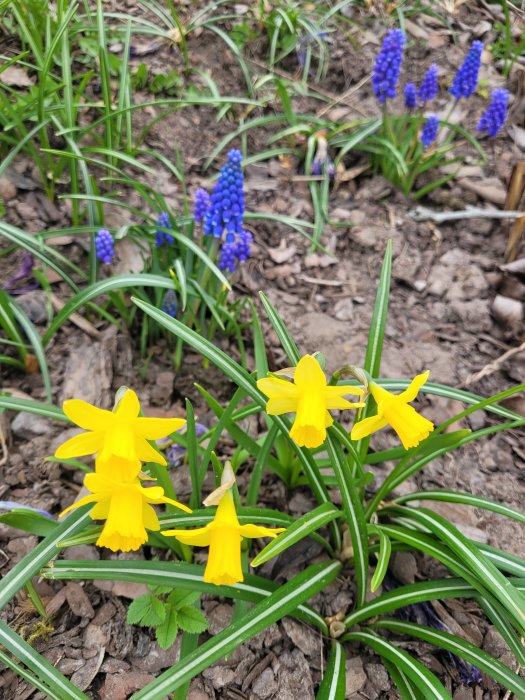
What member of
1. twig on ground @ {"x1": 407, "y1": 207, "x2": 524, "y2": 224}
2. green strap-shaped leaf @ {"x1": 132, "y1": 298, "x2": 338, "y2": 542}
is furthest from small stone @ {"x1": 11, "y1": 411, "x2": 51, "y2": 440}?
twig on ground @ {"x1": 407, "y1": 207, "x2": 524, "y2": 224}

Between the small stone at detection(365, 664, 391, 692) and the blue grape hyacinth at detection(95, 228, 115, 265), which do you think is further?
the blue grape hyacinth at detection(95, 228, 115, 265)

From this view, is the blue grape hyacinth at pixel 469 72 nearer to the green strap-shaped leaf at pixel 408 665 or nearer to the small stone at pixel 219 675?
the green strap-shaped leaf at pixel 408 665

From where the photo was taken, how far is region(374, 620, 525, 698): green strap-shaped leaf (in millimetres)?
1447

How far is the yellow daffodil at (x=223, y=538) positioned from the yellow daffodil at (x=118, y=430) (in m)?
0.19

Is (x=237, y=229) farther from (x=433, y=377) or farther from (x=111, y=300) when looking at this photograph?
(x=433, y=377)

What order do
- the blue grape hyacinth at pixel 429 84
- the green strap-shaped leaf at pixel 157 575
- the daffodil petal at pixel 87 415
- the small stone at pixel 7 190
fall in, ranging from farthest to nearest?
the blue grape hyacinth at pixel 429 84 < the small stone at pixel 7 190 < the green strap-shaped leaf at pixel 157 575 < the daffodil petal at pixel 87 415

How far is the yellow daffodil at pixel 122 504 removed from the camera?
1.20 m

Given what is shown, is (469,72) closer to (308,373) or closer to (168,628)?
(308,373)

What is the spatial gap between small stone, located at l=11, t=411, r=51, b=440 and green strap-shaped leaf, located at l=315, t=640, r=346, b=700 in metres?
1.39

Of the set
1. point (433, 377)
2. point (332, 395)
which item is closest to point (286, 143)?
point (433, 377)

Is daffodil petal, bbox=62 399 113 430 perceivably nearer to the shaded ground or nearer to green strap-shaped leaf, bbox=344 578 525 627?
the shaded ground

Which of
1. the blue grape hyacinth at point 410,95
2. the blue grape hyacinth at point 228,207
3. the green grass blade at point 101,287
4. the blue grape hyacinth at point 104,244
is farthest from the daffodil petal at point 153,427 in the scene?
the blue grape hyacinth at point 410,95

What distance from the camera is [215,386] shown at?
99.2 inches

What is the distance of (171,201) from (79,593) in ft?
6.96
